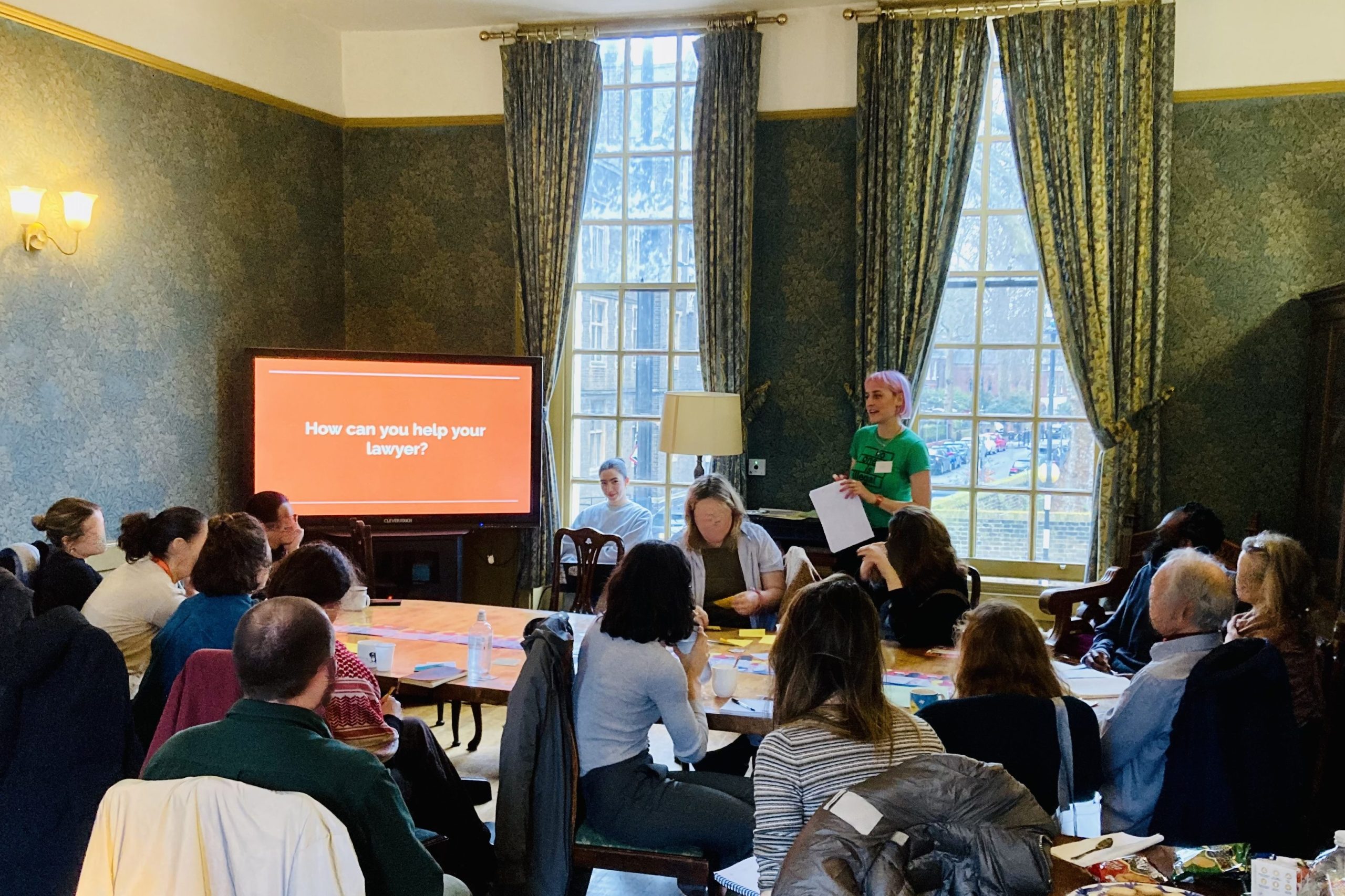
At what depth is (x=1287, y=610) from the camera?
3.24 meters

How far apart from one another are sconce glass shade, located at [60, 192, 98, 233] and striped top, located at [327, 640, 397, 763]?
3.13m

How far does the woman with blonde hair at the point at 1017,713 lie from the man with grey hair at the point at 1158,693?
0.36 feet

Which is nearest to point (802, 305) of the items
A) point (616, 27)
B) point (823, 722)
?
point (616, 27)

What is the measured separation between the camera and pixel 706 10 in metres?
6.17

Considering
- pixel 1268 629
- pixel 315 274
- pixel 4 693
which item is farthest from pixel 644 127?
pixel 4 693

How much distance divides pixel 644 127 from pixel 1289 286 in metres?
3.58

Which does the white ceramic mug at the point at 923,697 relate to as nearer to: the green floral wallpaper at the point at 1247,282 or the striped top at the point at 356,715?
the striped top at the point at 356,715

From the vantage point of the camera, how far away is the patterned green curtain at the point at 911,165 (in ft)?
19.0

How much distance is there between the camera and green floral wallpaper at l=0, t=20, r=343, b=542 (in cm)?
479

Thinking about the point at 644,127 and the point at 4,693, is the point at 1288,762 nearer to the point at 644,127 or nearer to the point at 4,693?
the point at 4,693

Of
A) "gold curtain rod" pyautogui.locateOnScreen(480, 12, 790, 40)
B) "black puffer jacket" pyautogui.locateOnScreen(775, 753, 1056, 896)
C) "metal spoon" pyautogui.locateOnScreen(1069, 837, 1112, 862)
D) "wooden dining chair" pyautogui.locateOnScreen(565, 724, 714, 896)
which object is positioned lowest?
"wooden dining chair" pyautogui.locateOnScreen(565, 724, 714, 896)

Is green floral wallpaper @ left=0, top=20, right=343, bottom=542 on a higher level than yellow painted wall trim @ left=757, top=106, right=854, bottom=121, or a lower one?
lower

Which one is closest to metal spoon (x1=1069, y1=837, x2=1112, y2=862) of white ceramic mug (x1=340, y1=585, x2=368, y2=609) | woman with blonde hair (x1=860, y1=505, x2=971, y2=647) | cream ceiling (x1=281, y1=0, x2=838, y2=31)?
woman with blonde hair (x1=860, y1=505, x2=971, y2=647)

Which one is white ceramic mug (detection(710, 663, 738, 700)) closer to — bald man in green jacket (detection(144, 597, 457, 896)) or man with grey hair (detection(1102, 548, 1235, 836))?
man with grey hair (detection(1102, 548, 1235, 836))
